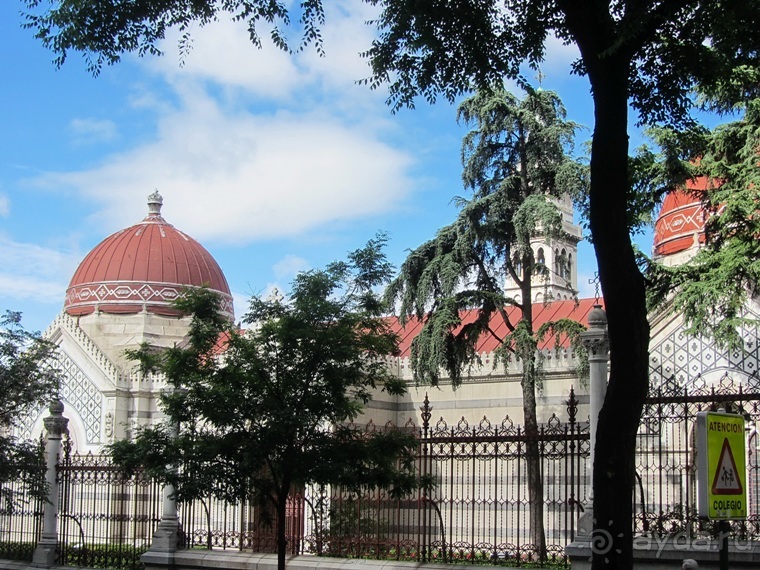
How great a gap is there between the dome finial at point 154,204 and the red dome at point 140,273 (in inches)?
36.1

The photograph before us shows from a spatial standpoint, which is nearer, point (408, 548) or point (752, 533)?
point (752, 533)

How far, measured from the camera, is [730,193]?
55.8 ft

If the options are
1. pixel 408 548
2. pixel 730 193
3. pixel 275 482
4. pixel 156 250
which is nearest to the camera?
pixel 275 482

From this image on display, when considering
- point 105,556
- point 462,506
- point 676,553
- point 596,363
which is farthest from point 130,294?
point 676,553

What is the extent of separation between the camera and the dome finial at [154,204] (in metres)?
Answer: 40.0

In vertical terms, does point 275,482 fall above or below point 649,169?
below

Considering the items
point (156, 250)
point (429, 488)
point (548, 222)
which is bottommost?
point (429, 488)

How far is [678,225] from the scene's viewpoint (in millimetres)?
25328

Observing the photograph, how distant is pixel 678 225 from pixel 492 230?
757cm

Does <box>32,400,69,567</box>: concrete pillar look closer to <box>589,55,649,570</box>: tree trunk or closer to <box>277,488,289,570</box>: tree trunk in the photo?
<box>277,488,289,570</box>: tree trunk

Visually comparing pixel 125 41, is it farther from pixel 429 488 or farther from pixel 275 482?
pixel 429 488

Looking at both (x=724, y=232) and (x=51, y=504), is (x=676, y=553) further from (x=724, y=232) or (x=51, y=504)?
(x=51, y=504)

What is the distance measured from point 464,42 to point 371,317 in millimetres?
3650

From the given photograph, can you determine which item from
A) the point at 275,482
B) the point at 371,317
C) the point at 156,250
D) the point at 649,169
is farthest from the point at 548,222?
the point at 156,250
